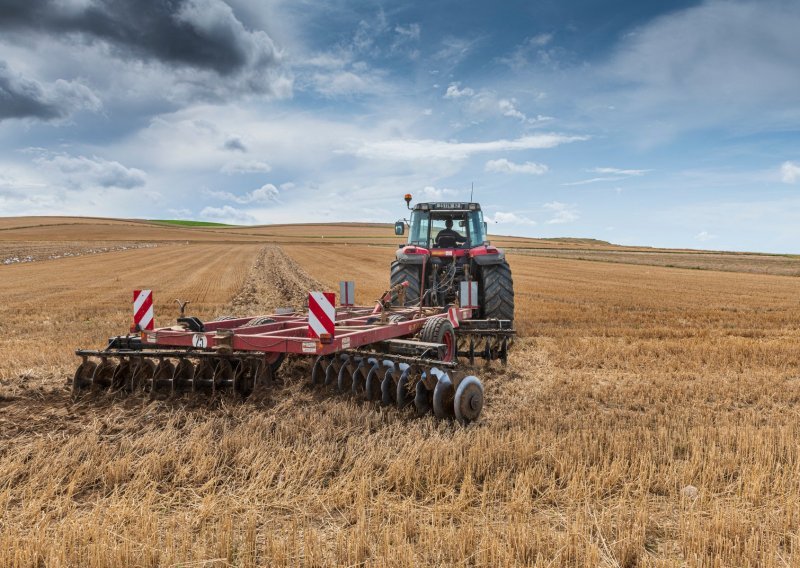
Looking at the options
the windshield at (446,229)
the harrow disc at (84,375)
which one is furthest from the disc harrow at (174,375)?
the windshield at (446,229)

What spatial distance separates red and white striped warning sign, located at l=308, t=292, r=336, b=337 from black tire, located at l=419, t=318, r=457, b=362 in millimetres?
1577

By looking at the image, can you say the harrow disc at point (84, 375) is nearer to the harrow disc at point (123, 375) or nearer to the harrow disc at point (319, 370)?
the harrow disc at point (123, 375)

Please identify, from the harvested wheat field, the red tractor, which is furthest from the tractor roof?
the harvested wheat field

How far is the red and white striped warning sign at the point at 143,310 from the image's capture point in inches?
236

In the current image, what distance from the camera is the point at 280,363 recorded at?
226 inches

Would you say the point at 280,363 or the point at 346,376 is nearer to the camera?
the point at 346,376

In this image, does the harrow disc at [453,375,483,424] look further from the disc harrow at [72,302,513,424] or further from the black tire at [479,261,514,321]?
the black tire at [479,261,514,321]

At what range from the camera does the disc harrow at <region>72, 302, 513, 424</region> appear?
468 centimetres

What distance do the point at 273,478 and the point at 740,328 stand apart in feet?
35.1

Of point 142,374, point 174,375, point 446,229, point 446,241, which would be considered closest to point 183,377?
point 174,375

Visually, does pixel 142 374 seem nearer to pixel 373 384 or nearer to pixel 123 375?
pixel 123 375

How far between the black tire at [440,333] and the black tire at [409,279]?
237 cm

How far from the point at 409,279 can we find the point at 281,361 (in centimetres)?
389

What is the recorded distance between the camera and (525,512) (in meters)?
3.11
